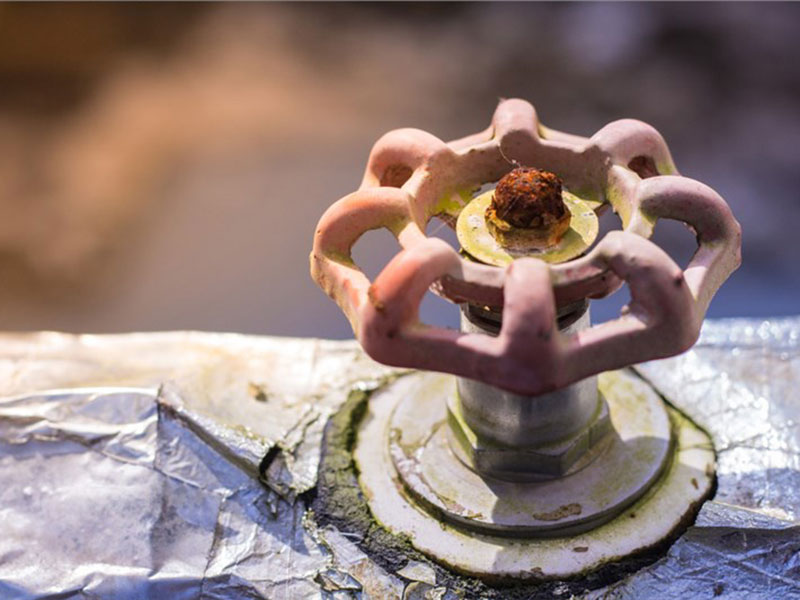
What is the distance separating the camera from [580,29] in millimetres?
1783

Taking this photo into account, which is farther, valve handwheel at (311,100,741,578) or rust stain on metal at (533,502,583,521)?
rust stain on metal at (533,502,583,521)

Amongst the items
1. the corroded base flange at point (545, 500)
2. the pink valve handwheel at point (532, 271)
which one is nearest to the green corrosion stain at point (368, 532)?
the corroded base flange at point (545, 500)

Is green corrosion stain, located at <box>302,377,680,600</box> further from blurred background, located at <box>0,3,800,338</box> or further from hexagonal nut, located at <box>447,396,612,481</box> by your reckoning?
blurred background, located at <box>0,3,800,338</box>

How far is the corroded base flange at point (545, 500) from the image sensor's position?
91 cm

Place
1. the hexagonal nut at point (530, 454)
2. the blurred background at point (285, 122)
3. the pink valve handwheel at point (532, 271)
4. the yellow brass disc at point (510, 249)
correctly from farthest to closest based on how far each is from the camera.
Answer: the blurred background at point (285, 122) → the hexagonal nut at point (530, 454) → the yellow brass disc at point (510, 249) → the pink valve handwheel at point (532, 271)

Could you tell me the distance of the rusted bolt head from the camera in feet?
2.63

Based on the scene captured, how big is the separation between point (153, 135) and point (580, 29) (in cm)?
76

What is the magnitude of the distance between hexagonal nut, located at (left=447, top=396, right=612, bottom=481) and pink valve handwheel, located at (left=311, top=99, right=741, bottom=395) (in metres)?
0.19

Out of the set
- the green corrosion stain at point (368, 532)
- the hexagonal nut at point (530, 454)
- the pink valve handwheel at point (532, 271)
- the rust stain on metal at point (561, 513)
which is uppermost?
the pink valve handwheel at point (532, 271)

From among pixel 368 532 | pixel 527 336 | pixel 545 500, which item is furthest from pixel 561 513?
pixel 527 336

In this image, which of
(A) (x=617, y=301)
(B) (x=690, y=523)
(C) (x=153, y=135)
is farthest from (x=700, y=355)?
(C) (x=153, y=135)

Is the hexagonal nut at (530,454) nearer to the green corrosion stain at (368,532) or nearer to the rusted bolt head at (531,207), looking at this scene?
the green corrosion stain at (368,532)

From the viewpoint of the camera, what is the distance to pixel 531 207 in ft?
2.63

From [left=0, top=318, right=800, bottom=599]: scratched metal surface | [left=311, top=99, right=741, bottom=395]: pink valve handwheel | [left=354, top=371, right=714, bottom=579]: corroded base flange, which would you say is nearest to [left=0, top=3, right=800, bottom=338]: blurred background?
[left=0, top=318, right=800, bottom=599]: scratched metal surface
